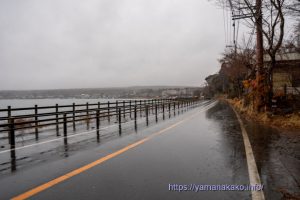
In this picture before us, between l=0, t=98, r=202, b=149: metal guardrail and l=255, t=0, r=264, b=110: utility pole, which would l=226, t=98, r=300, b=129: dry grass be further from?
l=0, t=98, r=202, b=149: metal guardrail

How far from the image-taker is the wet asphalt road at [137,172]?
4547mm

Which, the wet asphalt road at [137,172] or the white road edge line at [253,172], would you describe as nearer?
the white road edge line at [253,172]

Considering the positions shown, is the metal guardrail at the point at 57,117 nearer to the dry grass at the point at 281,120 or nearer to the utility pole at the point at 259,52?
the dry grass at the point at 281,120

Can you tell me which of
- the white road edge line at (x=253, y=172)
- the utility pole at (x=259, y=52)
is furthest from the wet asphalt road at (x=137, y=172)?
the utility pole at (x=259, y=52)

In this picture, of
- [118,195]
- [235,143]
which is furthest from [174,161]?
[235,143]

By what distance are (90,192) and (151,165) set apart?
2044 mm

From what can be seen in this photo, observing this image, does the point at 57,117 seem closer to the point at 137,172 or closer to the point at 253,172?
the point at 137,172

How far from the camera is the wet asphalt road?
4547mm

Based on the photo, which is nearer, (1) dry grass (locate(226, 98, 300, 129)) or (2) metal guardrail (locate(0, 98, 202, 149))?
(2) metal guardrail (locate(0, 98, 202, 149))

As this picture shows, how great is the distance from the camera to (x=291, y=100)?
19250mm

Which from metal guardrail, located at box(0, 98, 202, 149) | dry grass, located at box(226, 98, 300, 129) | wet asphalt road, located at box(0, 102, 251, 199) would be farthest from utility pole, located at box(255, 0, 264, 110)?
wet asphalt road, located at box(0, 102, 251, 199)

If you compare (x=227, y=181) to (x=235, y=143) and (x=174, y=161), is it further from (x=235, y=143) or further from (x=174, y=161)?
(x=235, y=143)

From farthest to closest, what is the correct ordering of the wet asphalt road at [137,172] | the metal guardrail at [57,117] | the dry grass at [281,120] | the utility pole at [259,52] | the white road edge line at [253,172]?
the utility pole at [259,52], the dry grass at [281,120], the metal guardrail at [57,117], the wet asphalt road at [137,172], the white road edge line at [253,172]

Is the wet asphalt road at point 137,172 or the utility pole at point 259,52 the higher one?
the utility pole at point 259,52
